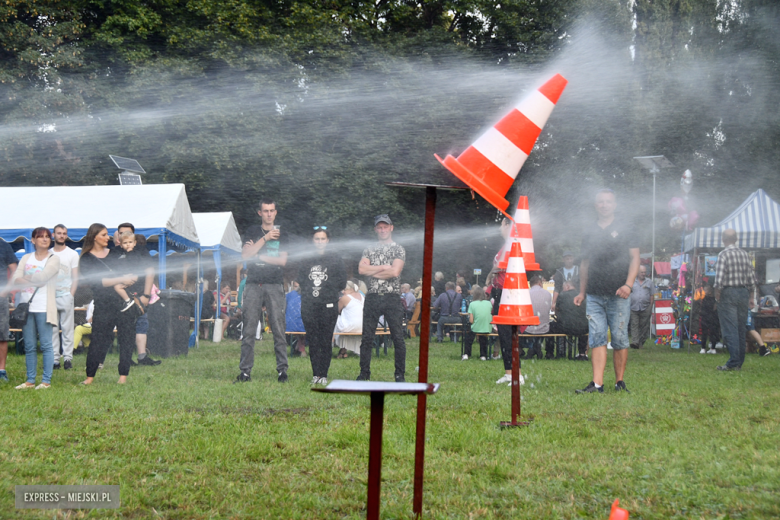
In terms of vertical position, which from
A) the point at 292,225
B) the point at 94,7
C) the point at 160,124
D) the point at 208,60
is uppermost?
the point at 94,7

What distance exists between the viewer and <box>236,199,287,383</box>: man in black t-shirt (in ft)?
25.8

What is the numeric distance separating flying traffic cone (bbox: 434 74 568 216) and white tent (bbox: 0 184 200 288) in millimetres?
10249

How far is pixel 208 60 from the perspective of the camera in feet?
63.6

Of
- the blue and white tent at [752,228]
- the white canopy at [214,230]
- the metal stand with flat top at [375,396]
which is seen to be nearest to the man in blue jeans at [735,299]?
the blue and white tent at [752,228]

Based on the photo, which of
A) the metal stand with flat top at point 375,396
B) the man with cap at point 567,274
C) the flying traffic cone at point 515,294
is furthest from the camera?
the man with cap at point 567,274

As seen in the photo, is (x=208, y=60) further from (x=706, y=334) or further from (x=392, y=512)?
(x=392, y=512)

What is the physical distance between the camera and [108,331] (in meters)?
7.46

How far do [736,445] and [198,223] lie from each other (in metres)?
15.9

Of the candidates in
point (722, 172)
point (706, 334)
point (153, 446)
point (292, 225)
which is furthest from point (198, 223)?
point (722, 172)

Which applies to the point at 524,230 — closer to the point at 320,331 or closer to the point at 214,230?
the point at 320,331

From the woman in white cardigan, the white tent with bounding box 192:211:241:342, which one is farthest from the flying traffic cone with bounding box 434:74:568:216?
the white tent with bounding box 192:211:241:342

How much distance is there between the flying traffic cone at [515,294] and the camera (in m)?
5.39

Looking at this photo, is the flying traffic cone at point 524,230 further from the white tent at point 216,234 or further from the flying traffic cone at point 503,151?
the white tent at point 216,234

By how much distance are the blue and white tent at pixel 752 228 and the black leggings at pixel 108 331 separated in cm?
1261
